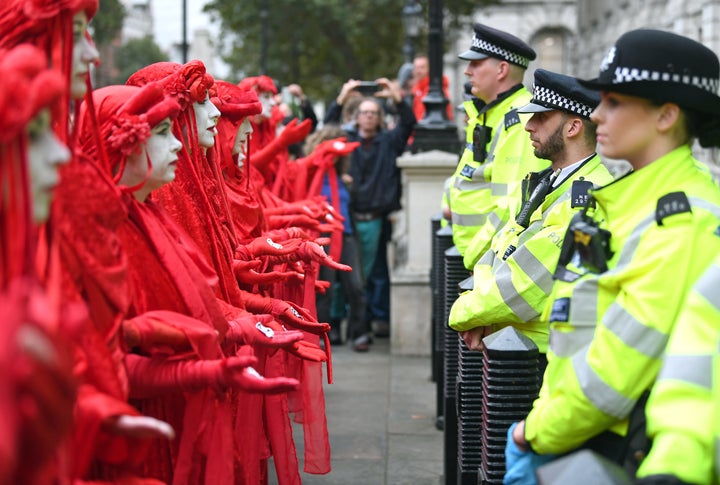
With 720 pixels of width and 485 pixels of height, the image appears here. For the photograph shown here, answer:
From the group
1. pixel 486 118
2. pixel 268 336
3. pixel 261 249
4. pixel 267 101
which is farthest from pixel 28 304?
pixel 267 101

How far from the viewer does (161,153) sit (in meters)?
4.52

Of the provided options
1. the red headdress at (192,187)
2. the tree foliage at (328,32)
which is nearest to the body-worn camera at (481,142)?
the red headdress at (192,187)

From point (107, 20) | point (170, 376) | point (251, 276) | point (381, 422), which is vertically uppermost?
point (170, 376)

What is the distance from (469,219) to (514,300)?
2.84 m

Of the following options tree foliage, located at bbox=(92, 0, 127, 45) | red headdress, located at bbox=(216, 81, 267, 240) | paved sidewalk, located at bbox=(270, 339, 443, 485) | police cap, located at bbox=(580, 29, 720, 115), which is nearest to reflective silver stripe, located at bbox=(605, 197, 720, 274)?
police cap, located at bbox=(580, 29, 720, 115)

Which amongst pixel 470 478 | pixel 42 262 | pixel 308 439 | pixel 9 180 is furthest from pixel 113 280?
pixel 308 439

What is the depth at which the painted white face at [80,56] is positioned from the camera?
3723mm

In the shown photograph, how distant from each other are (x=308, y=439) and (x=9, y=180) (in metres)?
4.11

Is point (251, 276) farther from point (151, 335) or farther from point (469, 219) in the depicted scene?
point (151, 335)

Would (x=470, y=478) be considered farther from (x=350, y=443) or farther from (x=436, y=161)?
(x=436, y=161)

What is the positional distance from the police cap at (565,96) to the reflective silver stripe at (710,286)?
7.84 ft

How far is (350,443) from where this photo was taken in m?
8.48

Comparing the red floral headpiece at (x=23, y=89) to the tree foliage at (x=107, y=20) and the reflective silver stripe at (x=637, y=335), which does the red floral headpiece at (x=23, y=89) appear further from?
the tree foliage at (x=107, y=20)

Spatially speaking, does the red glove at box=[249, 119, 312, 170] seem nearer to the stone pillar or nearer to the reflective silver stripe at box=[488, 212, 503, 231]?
the stone pillar
